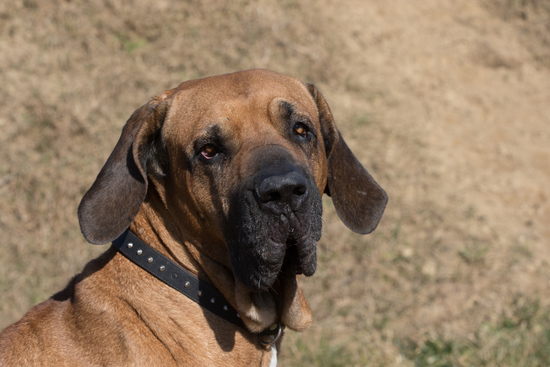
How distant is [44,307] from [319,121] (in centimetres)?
196

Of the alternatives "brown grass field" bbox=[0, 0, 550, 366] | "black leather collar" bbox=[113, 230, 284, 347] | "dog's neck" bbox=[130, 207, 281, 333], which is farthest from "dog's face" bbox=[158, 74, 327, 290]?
"brown grass field" bbox=[0, 0, 550, 366]

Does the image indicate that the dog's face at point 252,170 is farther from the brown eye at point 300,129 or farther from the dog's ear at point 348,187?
the dog's ear at point 348,187

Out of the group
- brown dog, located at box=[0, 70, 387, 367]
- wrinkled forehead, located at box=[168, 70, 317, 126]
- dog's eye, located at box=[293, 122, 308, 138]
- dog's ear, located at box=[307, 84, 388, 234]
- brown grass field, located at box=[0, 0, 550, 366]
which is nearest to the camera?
brown dog, located at box=[0, 70, 387, 367]

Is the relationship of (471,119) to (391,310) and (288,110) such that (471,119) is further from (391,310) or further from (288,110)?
(288,110)

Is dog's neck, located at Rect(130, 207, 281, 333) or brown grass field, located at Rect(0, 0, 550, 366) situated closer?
dog's neck, located at Rect(130, 207, 281, 333)

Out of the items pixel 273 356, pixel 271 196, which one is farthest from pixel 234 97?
pixel 273 356

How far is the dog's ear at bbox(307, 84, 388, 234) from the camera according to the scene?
392cm

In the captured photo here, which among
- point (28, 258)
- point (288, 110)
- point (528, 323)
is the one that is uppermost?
point (288, 110)

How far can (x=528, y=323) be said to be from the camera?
6.75m

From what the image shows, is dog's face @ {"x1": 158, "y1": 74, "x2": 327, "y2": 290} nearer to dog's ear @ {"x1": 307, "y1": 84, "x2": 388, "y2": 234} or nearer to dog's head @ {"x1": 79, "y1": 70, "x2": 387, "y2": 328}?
dog's head @ {"x1": 79, "y1": 70, "x2": 387, "y2": 328}

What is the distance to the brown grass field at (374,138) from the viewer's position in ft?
22.9

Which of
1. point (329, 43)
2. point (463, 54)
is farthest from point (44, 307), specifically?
point (463, 54)

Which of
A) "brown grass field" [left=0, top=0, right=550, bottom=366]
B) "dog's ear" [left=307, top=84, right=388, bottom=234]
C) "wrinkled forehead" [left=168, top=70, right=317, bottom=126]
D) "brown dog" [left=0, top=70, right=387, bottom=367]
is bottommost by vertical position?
"brown grass field" [left=0, top=0, right=550, bottom=366]

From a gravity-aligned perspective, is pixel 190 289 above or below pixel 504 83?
above
